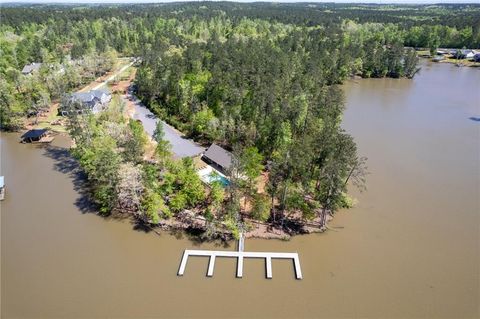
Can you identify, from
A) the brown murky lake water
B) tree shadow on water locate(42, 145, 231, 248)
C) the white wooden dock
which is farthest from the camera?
tree shadow on water locate(42, 145, 231, 248)

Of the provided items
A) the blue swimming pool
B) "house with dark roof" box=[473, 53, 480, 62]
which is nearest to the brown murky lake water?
the blue swimming pool

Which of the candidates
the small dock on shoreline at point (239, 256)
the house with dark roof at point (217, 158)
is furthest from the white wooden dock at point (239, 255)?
the house with dark roof at point (217, 158)

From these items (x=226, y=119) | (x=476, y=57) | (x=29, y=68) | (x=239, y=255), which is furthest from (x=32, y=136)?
(x=476, y=57)

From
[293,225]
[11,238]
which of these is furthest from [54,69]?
[293,225]

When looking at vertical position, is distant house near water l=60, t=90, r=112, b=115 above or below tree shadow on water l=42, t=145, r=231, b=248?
above

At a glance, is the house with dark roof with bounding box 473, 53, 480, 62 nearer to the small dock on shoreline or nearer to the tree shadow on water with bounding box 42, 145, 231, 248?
the small dock on shoreline

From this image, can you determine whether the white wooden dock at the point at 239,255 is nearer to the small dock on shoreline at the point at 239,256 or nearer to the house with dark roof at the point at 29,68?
the small dock on shoreline at the point at 239,256

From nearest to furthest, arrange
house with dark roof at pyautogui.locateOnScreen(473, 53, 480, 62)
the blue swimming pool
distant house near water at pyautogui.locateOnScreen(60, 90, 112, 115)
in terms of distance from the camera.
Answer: the blue swimming pool < distant house near water at pyautogui.locateOnScreen(60, 90, 112, 115) < house with dark roof at pyautogui.locateOnScreen(473, 53, 480, 62)
